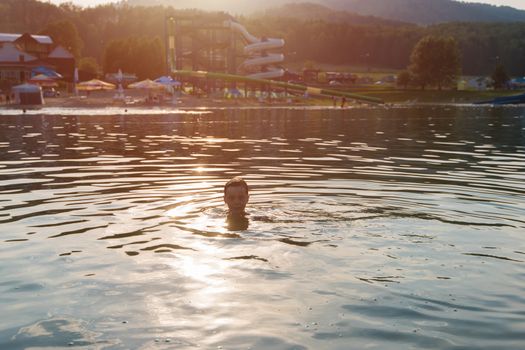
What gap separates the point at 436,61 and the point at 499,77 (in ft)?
67.5

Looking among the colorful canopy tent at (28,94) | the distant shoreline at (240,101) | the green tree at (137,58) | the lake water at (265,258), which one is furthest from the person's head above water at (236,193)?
the green tree at (137,58)

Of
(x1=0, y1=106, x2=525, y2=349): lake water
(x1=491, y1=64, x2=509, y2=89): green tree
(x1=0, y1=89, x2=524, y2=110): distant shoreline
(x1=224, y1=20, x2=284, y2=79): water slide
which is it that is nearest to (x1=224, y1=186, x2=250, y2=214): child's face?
(x1=0, y1=106, x2=525, y2=349): lake water

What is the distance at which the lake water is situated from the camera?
5820 mm

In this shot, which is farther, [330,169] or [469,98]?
[469,98]

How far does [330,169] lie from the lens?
60.2 feet

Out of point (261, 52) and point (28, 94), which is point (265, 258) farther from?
point (261, 52)

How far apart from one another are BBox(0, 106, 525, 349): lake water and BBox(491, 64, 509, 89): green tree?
120513 millimetres

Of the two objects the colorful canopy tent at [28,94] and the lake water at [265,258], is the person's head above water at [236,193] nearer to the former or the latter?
the lake water at [265,258]

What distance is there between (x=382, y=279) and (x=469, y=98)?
110345 mm

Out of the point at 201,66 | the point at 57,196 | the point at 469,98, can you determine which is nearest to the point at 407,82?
the point at 469,98

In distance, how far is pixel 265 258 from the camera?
8.30 metres

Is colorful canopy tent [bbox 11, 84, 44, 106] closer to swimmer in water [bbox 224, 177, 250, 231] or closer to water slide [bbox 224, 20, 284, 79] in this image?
water slide [bbox 224, 20, 284, 79]

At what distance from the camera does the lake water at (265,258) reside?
5.82 m

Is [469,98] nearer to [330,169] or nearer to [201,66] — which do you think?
[201,66]
